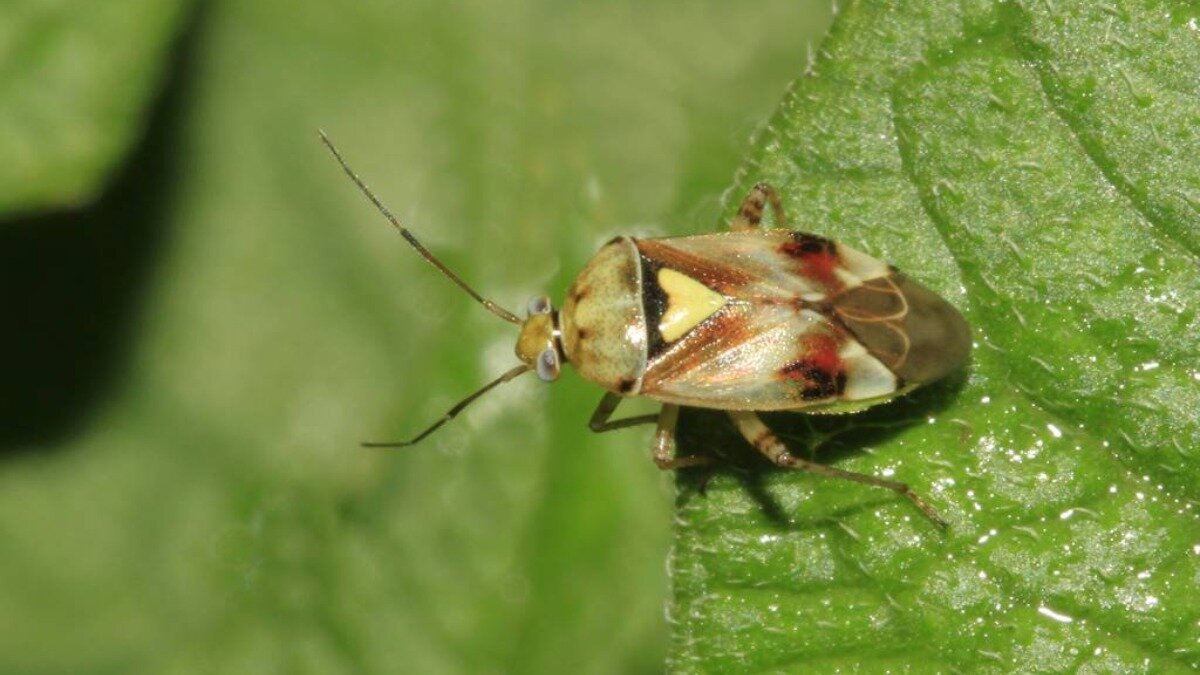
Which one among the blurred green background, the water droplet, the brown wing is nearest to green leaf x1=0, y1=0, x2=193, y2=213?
the blurred green background

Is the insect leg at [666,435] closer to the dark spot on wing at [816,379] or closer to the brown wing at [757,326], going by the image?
the brown wing at [757,326]

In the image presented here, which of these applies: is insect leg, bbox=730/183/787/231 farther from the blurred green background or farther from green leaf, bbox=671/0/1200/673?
the blurred green background

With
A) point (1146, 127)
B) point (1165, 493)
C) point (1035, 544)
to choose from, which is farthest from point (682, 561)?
point (1146, 127)

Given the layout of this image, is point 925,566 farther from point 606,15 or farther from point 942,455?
point 606,15

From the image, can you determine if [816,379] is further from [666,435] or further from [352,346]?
[352,346]

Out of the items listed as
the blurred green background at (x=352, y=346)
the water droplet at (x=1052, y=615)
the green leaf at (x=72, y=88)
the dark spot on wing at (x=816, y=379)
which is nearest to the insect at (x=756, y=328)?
the dark spot on wing at (x=816, y=379)

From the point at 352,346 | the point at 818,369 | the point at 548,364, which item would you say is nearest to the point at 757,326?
the point at 818,369
